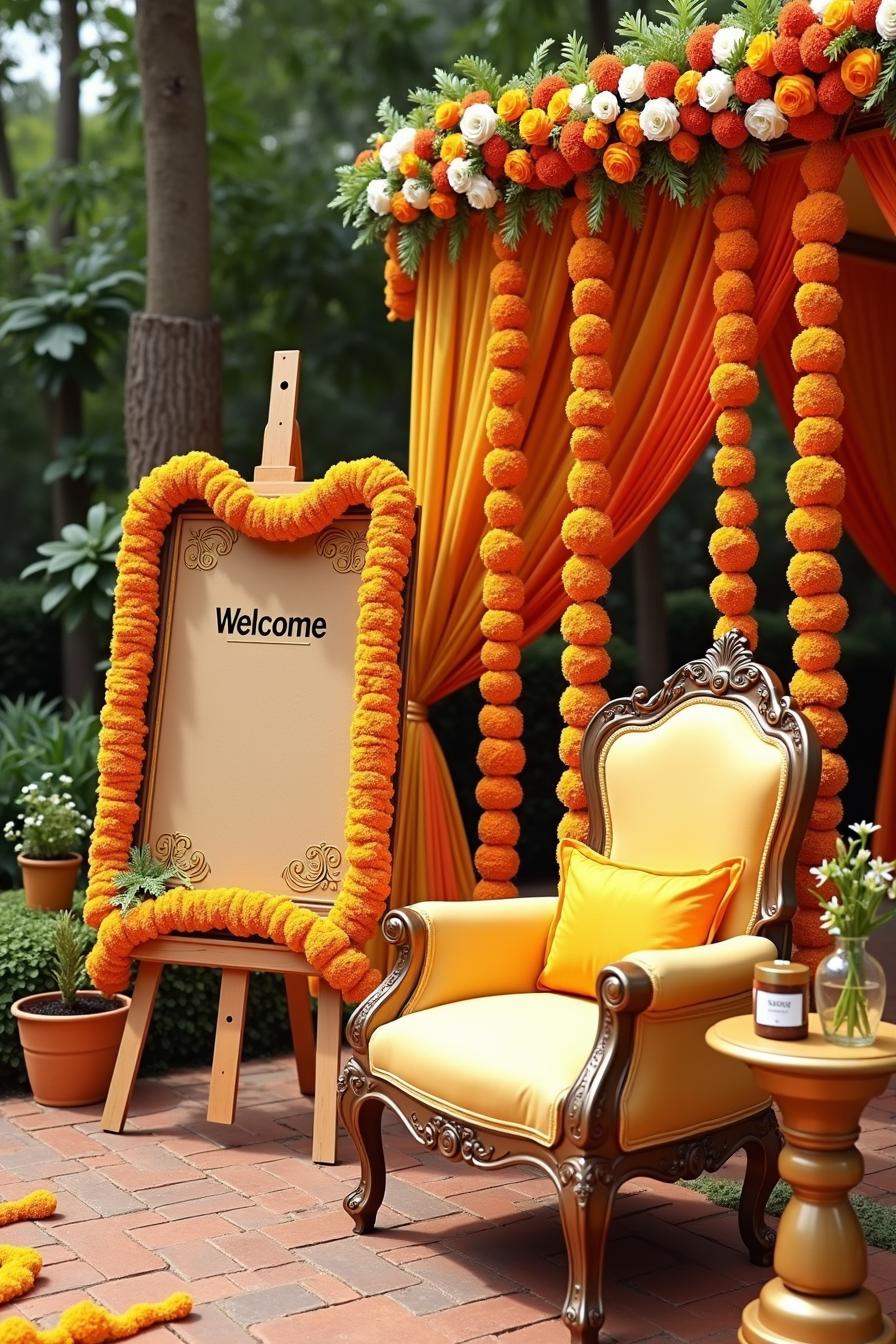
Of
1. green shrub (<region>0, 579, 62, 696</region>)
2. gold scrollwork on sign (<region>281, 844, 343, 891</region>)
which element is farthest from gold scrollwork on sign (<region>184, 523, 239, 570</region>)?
green shrub (<region>0, 579, 62, 696</region>)

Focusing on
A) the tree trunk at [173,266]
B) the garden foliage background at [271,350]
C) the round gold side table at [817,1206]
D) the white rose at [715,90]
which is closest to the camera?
the round gold side table at [817,1206]

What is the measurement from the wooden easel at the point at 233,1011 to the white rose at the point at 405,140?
3.29 ft

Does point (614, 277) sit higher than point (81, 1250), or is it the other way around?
point (614, 277)

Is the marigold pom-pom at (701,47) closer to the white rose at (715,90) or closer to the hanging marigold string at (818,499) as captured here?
the white rose at (715,90)

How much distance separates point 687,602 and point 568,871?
6.12 meters

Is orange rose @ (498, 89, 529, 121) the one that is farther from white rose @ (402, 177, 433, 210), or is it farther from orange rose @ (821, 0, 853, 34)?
orange rose @ (821, 0, 853, 34)

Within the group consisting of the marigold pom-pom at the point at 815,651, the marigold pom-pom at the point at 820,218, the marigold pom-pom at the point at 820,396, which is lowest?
the marigold pom-pom at the point at 815,651

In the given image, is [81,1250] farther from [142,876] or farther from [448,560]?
[448,560]

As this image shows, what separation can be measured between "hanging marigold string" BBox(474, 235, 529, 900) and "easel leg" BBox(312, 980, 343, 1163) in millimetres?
693

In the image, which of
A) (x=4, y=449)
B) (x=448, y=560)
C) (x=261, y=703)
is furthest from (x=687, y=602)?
(x=4, y=449)

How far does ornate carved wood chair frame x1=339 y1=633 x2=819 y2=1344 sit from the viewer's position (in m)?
2.72

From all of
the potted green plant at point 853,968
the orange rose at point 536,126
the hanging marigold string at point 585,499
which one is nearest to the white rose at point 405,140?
the orange rose at point 536,126

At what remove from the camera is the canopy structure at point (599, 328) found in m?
3.71

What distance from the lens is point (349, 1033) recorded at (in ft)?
10.9
